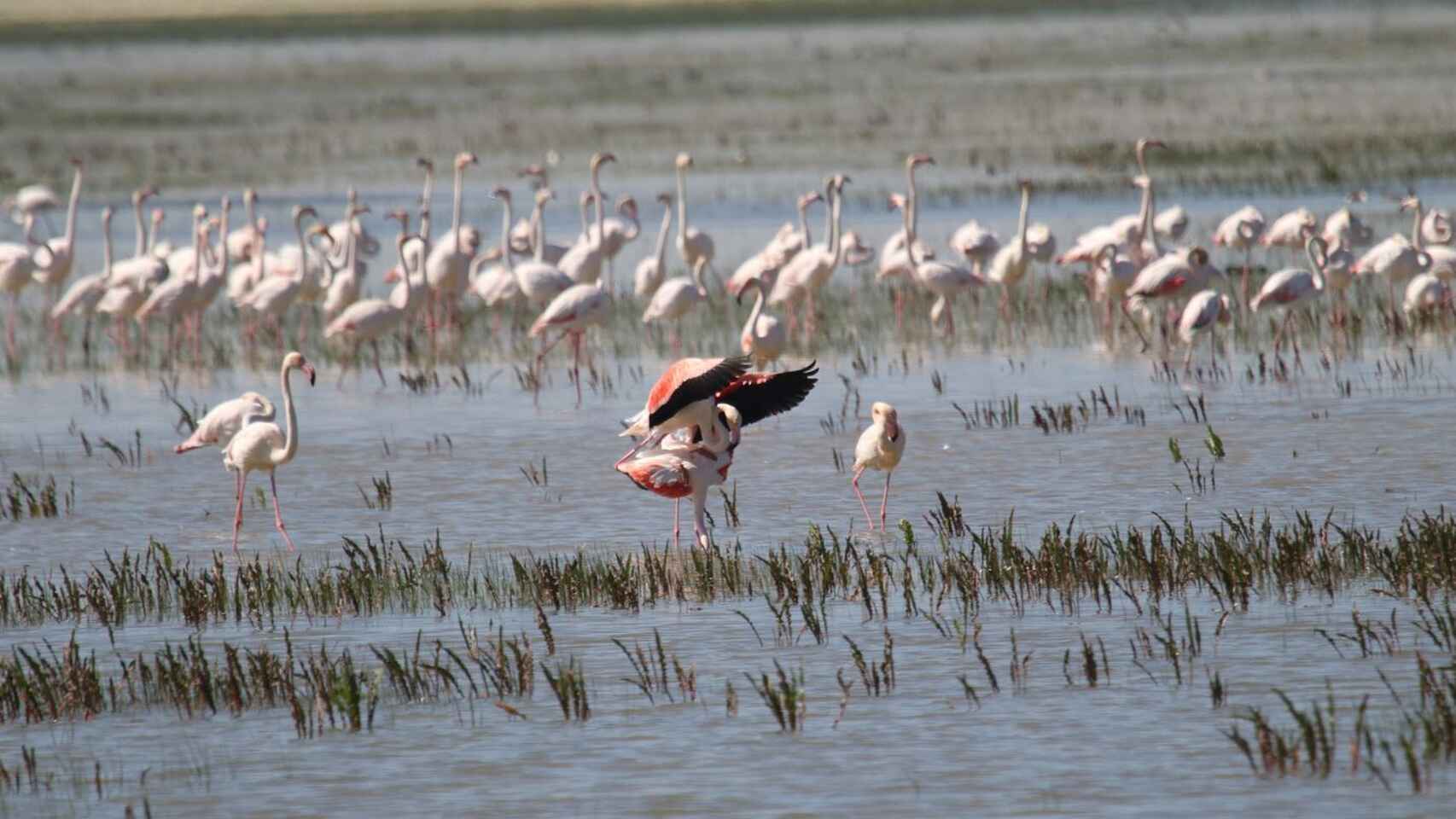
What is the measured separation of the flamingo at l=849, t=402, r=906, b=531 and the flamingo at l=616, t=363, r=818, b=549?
440 millimetres

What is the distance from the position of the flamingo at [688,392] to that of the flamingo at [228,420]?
107 inches

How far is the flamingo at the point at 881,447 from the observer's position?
10820mm

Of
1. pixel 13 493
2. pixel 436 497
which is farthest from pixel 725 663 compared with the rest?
pixel 13 493

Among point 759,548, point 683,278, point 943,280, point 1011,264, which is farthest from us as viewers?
point 683,278

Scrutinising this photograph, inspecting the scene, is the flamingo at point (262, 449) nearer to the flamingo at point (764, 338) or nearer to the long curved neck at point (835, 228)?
the flamingo at point (764, 338)

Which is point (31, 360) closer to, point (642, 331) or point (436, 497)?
point (642, 331)

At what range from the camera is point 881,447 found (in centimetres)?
1094

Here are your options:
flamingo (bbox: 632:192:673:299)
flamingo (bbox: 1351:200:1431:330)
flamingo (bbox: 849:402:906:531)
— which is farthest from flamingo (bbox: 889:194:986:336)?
flamingo (bbox: 849:402:906:531)

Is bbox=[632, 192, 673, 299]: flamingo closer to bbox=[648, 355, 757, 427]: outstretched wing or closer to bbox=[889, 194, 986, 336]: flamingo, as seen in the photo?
bbox=[889, 194, 986, 336]: flamingo

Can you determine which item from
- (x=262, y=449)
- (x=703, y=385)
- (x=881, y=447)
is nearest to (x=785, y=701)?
(x=703, y=385)

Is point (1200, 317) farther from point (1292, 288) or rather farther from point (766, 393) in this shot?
point (766, 393)

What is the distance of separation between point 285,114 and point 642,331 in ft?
129

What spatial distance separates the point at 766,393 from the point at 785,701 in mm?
3657

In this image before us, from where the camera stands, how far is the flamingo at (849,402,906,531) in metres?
10.8
